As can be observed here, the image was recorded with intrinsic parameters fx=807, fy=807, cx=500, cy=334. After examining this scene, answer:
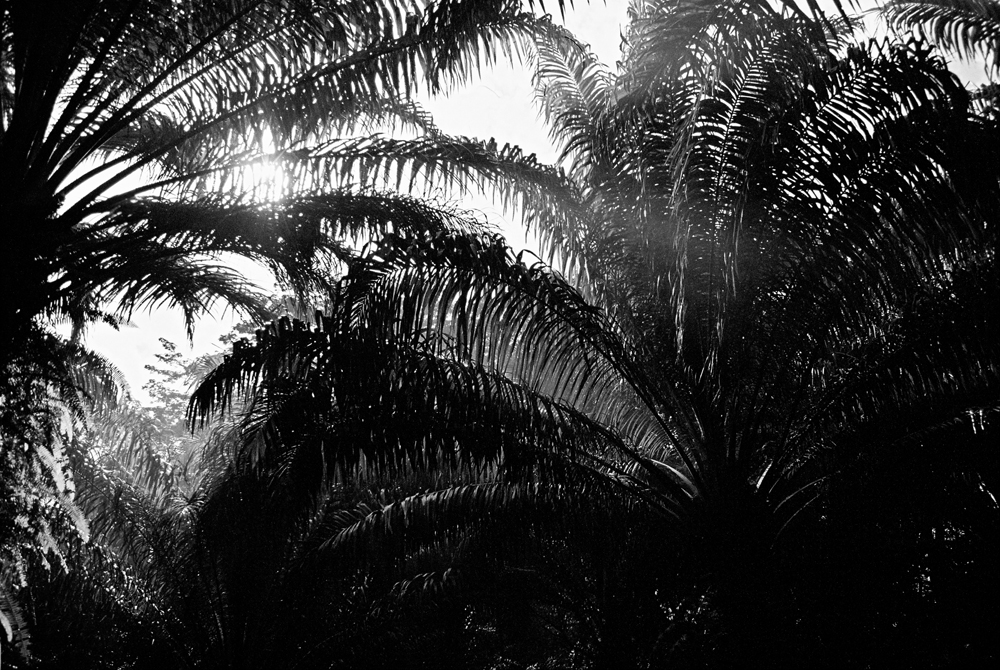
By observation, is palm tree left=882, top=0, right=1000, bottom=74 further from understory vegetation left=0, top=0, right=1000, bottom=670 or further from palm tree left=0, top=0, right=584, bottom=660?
palm tree left=0, top=0, right=584, bottom=660

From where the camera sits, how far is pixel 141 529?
9906 mm

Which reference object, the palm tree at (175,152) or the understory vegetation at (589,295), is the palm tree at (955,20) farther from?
the palm tree at (175,152)

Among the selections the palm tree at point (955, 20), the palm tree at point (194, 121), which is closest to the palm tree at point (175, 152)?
the palm tree at point (194, 121)

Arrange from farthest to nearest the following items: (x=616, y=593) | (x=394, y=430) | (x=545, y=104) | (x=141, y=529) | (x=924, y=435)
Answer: (x=141, y=529), (x=616, y=593), (x=545, y=104), (x=924, y=435), (x=394, y=430)

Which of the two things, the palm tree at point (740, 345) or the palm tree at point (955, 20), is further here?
the palm tree at point (955, 20)

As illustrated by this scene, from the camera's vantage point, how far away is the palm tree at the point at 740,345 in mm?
5086

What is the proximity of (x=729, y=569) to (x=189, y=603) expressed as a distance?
696 cm

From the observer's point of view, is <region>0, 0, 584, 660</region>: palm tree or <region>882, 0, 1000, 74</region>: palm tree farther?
<region>882, 0, 1000, 74</region>: palm tree

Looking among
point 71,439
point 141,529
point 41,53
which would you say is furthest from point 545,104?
point 141,529

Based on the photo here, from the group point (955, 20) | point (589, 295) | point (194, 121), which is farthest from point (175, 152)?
point (955, 20)

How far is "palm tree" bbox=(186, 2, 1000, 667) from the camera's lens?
16.7 ft

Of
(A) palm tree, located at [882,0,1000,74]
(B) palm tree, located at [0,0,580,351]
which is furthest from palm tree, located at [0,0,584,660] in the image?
(A) palm tree, located at [882,0,1000,74]

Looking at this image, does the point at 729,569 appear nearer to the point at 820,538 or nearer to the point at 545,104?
the point at 820,538

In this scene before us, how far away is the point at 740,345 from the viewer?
6168 millimetres
